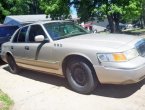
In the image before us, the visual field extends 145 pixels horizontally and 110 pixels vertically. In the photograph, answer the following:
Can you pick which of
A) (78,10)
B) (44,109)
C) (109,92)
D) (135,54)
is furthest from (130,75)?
(78,10)

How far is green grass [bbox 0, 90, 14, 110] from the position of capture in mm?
5467

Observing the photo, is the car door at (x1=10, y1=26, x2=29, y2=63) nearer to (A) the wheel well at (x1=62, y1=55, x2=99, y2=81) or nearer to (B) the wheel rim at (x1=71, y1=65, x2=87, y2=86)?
(A) the wheel well at (x1=62, y1=55, x2=99, y2=81)

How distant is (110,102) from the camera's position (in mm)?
5312

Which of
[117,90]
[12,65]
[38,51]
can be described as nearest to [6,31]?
[12,65]

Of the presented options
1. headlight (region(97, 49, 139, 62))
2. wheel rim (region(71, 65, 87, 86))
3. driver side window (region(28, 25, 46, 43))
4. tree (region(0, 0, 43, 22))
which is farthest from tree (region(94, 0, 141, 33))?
tree (region(0, 0, 43, 22))

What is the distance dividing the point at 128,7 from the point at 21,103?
739 inches

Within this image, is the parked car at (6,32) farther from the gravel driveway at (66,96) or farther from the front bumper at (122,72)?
the front bumper at (122,72)

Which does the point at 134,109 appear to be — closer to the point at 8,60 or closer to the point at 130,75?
the point at 130,75

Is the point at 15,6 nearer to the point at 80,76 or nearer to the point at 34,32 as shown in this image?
the point at 34,32

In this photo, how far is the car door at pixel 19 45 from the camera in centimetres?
755

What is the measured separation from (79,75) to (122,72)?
1130 millimetres

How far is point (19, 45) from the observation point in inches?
302

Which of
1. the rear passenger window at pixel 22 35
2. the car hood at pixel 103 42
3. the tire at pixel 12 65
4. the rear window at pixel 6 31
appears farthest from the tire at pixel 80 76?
the rear window at pixel 6 31

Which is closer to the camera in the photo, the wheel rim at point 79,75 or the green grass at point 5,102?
the green grass at point 5,102
